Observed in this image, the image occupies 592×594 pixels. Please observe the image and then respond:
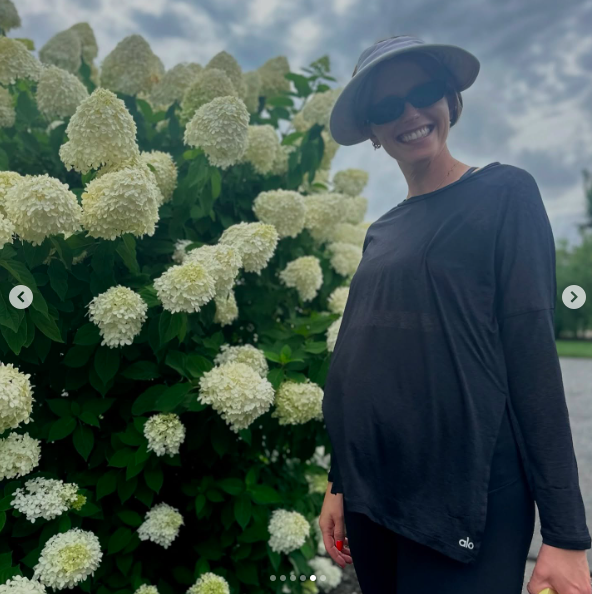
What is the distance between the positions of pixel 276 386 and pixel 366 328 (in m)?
0.73

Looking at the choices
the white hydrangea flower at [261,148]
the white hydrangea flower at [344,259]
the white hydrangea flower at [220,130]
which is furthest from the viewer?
the white hydrangea flower at [344,259]

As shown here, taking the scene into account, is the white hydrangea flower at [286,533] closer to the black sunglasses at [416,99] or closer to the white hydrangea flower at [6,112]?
the black sunglasses at [416,99]

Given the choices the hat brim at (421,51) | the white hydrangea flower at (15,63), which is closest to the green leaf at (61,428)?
the hat brim at (421,51)

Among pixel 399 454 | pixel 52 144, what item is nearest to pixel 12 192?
pixel 52 144

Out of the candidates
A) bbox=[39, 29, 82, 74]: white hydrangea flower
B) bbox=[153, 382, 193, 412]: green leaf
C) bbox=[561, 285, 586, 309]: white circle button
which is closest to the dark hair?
bbox=[561, 285, 586, 309]: white circle button

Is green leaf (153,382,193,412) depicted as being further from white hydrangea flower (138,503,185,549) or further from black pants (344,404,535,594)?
black pants (344,404,535,594)

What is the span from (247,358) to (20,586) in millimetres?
1003

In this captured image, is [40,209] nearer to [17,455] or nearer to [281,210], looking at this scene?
[17,455]

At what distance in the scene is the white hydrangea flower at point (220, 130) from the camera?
1998mm

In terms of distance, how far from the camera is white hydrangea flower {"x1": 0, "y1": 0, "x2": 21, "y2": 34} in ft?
9.46

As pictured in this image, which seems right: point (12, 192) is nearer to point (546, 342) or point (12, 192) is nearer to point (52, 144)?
point (52, 144)

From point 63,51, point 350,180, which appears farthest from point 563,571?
point 63,51

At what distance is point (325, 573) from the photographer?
9.88ft

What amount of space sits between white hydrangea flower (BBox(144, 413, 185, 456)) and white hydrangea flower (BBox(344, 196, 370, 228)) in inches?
64.8
